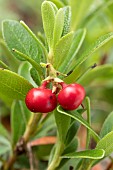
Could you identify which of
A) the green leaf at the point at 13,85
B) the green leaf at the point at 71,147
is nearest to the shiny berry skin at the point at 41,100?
the green leaf at the point at 13,85

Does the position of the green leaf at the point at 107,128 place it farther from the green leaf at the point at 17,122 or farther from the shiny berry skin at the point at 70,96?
the green leaf at the point at 17,122

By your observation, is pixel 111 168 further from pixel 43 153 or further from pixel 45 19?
pixel 45 19

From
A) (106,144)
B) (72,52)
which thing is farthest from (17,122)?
(106,144)

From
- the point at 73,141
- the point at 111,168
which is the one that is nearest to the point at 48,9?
the point at 73,141

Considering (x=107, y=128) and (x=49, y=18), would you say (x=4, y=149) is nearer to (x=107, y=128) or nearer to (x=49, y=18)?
(x=107, y=128)

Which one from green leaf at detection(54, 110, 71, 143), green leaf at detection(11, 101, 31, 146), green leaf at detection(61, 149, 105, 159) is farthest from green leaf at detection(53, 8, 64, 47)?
green leaf at detection(11, 101, 31, 146)
